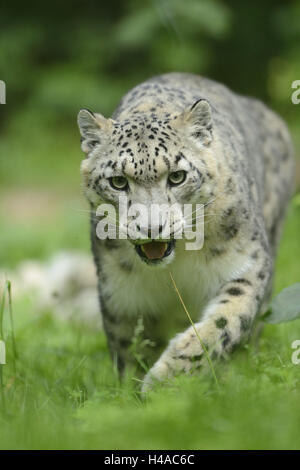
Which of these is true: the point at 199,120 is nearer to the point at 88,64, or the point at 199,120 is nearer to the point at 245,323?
the point at 245,323

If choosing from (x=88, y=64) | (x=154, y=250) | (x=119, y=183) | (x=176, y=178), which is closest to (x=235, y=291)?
(x=154, y=250)

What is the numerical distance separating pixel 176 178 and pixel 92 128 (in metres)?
0.79

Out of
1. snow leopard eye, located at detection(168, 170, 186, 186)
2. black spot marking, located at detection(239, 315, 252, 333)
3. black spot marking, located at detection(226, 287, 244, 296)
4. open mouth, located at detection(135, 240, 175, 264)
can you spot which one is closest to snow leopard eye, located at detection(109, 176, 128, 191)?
snow leopard eye, located at detection(168, 170, 186, 186)

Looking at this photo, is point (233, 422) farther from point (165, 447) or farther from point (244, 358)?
point (244, 358)

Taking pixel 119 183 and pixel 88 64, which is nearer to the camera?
pixel 119 183

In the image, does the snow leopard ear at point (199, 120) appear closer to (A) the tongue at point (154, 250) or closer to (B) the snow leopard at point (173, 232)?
(B) the snow leopard at point (173, 232)

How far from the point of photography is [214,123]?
18.9 ft

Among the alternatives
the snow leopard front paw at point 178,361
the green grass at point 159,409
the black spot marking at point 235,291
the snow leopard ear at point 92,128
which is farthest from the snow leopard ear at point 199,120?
the green grass at point 159,409

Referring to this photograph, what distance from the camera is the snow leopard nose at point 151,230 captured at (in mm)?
4731

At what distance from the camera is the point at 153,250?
498 centimetres

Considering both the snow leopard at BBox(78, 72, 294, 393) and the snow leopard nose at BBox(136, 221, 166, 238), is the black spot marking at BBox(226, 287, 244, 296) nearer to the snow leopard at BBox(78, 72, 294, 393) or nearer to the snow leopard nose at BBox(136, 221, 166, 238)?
the snow leopard at BBox(78, 72, 294, 393)

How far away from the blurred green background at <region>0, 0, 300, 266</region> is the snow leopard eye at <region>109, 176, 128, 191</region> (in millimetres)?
11571

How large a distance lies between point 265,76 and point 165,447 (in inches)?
688
